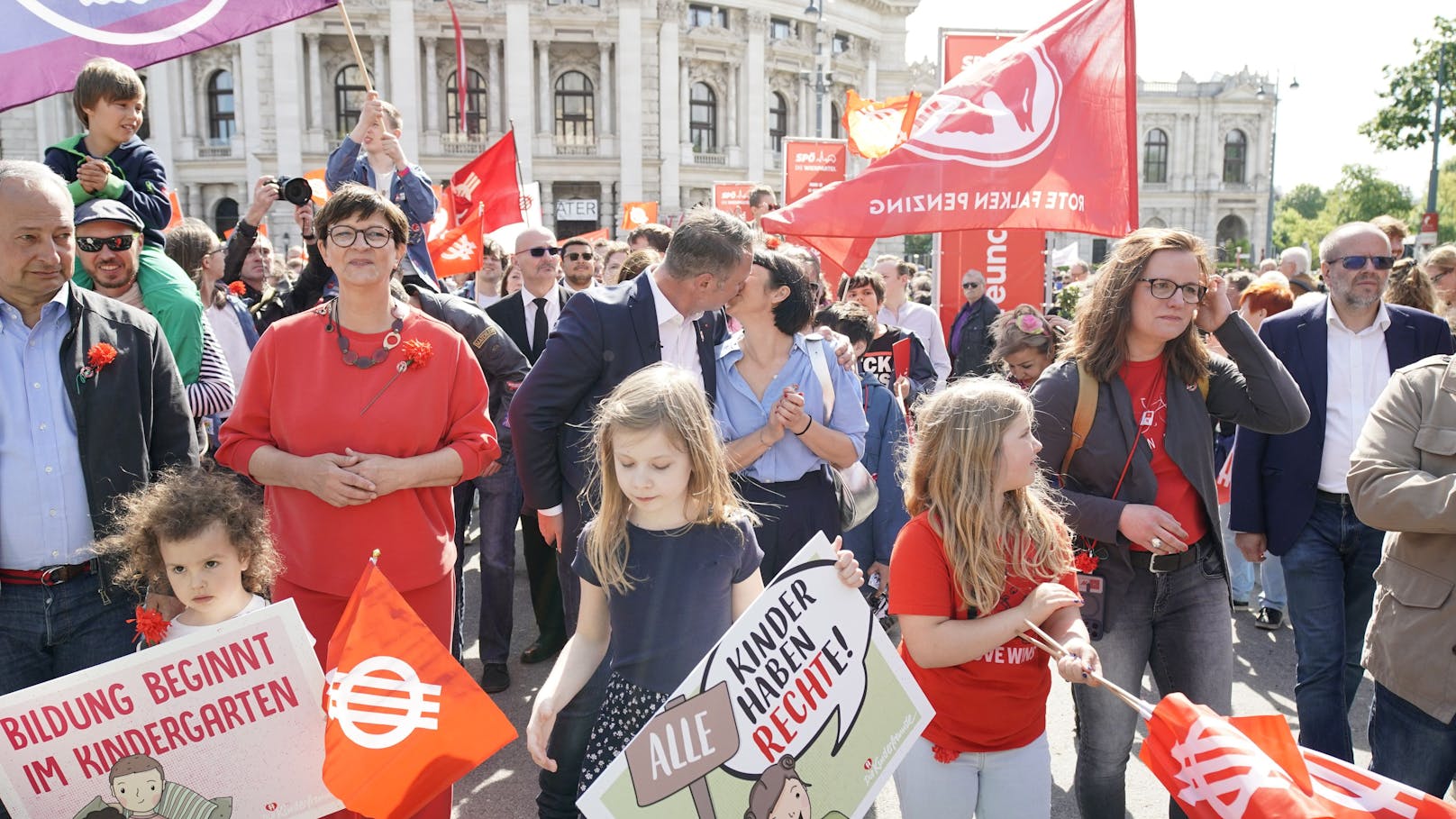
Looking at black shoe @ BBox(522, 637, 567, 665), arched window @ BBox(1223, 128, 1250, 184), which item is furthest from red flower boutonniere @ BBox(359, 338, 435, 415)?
arched window @ BBox(1223, 128, 1250, 184)

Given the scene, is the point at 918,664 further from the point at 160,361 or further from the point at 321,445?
the point at 160,361

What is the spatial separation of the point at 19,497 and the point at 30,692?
2.12 feet

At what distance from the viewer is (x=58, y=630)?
270cm

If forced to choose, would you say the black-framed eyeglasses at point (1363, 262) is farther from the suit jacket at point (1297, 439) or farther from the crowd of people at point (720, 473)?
the suit jacket at point (1297, 439)

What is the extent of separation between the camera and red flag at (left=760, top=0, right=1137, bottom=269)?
475 centimetres

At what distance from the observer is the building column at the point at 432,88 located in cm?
4106

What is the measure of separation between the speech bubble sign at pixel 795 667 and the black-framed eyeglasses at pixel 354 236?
1666mm

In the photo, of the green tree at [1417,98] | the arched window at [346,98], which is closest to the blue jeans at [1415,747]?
the green tree at [1417,98]

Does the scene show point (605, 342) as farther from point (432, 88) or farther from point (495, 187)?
point (432, 88)

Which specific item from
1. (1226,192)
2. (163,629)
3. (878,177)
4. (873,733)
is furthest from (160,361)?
(1226,192)

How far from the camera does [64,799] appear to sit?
232cm

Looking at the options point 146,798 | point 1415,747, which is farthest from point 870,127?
point 146,798

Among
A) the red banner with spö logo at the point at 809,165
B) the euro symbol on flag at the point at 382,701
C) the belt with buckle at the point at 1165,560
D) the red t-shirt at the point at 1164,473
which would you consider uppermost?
the red banner with spö logo at the point at 809,165

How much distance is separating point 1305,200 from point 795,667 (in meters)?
138
